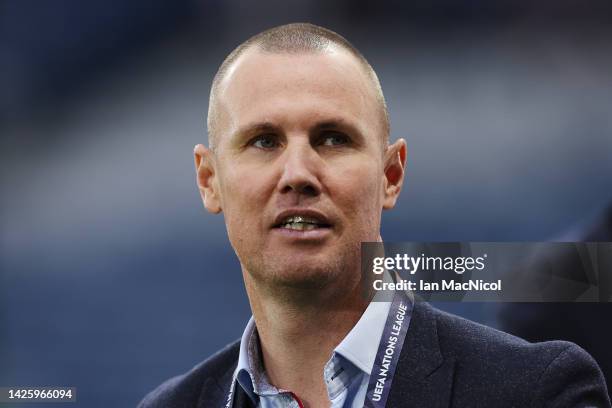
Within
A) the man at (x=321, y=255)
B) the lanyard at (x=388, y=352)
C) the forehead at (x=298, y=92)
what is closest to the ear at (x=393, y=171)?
the man at (x=321, y=255)

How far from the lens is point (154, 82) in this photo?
9.61 ft

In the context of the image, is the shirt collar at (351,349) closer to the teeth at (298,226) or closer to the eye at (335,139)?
the teeth at (298,226)

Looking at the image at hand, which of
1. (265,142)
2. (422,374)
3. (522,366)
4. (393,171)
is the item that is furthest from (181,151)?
(522,366)

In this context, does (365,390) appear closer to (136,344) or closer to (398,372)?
(398,372)

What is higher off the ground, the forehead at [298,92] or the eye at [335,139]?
the forehead at [298,92]

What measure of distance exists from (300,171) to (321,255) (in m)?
0.24

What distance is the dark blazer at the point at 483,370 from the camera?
2.00m

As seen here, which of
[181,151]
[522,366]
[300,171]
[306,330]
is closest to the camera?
[522,366]

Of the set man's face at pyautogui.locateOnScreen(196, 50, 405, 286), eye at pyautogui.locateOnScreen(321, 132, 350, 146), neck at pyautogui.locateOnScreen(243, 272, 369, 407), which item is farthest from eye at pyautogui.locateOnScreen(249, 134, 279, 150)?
neck at pyautogui.locateOnScreen(243, 272, 369, 407)

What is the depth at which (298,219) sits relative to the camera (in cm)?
218

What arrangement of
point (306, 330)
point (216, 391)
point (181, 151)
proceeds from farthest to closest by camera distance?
point (181, 151), point (216, 391), point (306, 330)

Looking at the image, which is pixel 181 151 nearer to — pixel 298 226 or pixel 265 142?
pixel 265 142

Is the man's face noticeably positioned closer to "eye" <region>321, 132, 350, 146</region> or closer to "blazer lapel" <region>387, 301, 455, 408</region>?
"eye" <region>321, 132, 350, 146</region>

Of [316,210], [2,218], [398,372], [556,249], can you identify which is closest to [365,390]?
[398,372]
